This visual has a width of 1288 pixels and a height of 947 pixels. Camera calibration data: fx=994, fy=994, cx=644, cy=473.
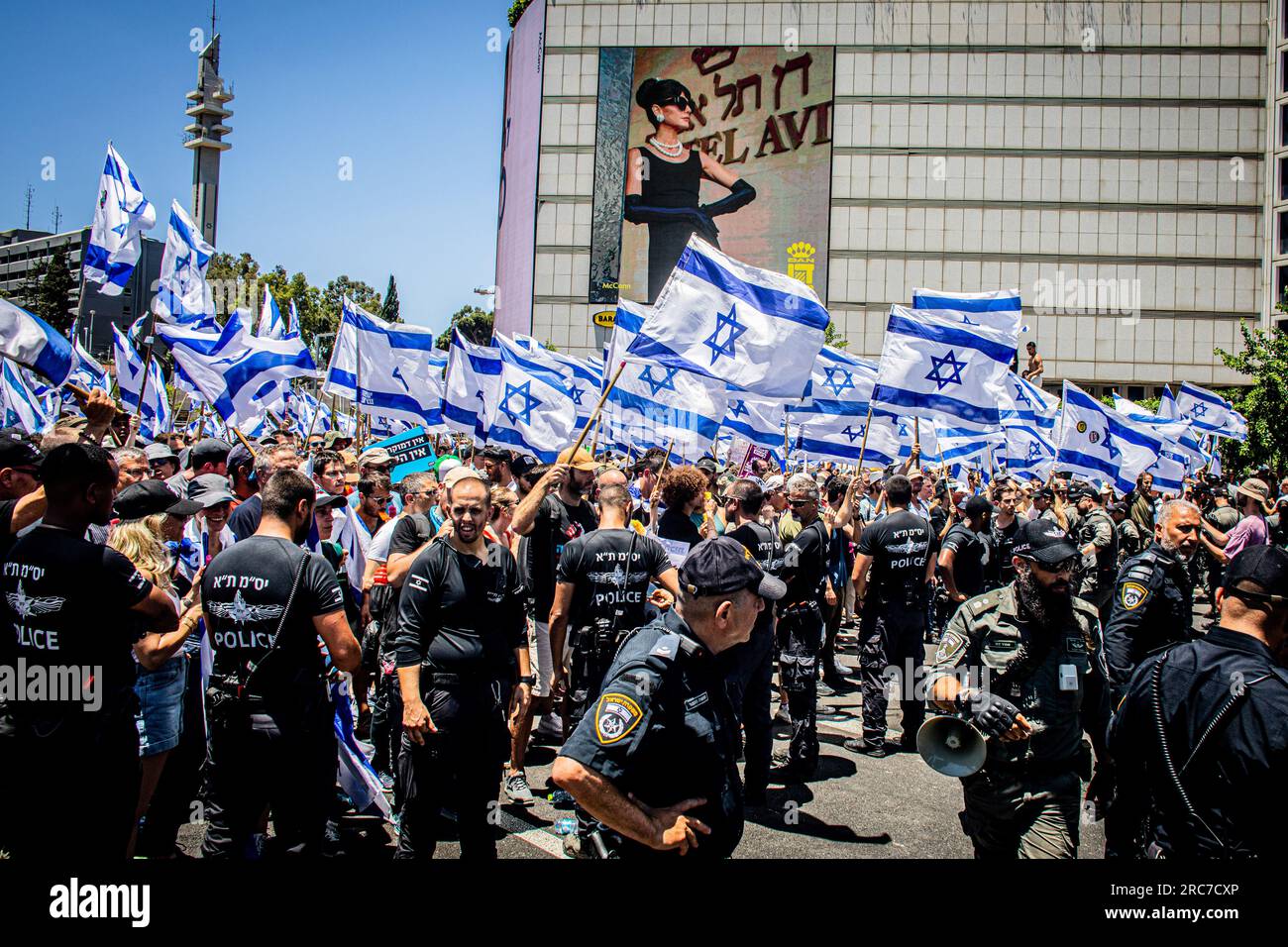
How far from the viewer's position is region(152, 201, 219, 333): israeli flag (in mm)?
12133

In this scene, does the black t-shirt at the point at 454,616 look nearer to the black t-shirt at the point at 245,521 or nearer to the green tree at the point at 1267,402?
the black t-shirt at the point at 245,521

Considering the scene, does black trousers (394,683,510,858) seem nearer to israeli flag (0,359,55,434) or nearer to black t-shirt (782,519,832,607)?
black t-shirt (782,519,832,607)

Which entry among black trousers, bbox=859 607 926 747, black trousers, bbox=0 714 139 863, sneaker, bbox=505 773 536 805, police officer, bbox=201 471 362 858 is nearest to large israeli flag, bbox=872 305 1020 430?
black trousers, bbox=859 607 926 747

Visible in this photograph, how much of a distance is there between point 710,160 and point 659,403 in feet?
162

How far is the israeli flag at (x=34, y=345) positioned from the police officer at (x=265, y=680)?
16.5 ft

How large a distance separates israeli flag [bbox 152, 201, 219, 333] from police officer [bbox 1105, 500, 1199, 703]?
10951 millimetres

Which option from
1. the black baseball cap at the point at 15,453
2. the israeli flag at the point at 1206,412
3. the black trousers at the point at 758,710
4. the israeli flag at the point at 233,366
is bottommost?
the black trousers at the point at 758,710

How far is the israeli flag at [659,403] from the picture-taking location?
10672mm

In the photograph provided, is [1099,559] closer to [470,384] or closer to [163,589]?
[163,589]

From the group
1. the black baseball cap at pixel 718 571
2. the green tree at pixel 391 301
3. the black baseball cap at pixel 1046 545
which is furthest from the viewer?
the green tree at pixel 391 301

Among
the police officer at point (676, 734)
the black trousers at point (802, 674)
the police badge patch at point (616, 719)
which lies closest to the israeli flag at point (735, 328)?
the black trousers at point (802, 674)

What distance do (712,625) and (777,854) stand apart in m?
3.09

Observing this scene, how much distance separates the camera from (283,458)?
22.7 ft

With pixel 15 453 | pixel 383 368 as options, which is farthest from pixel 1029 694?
pixel 383 368
